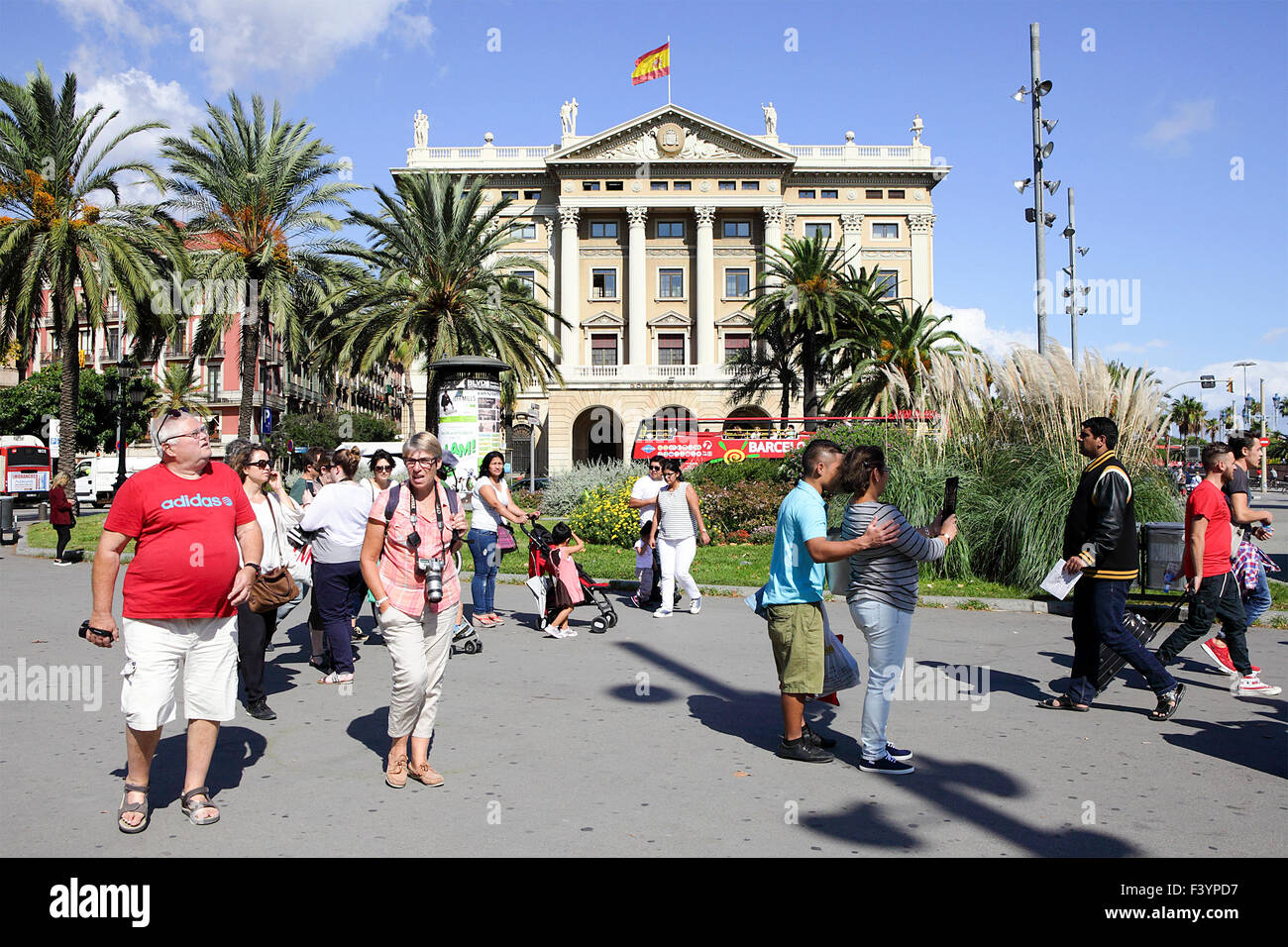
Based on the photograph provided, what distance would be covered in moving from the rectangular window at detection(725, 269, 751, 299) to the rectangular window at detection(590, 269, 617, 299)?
7.17 metres

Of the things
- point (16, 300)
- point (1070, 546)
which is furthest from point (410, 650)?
point (16, 300)

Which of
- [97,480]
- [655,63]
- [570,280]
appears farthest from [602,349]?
[97,480]

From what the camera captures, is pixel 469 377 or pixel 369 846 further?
pixel 469 377

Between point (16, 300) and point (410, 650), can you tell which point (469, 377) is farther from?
point (410, 650)

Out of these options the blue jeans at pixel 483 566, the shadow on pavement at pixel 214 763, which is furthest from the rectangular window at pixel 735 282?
the shadow on pavement at pixel 214 763

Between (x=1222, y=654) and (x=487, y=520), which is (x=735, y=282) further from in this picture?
(x=1222, y=654)

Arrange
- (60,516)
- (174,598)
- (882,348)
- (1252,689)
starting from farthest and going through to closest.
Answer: (882,348)
(60,516)
(1252,689)
(174,598)

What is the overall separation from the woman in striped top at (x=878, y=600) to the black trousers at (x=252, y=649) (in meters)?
3.92

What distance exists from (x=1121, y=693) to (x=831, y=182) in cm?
5877

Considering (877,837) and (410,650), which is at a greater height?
(410,650)

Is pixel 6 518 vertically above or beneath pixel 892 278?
beneath

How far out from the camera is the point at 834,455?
5.23 meters

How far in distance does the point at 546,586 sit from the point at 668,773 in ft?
15.4

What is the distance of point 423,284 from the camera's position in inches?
1096
